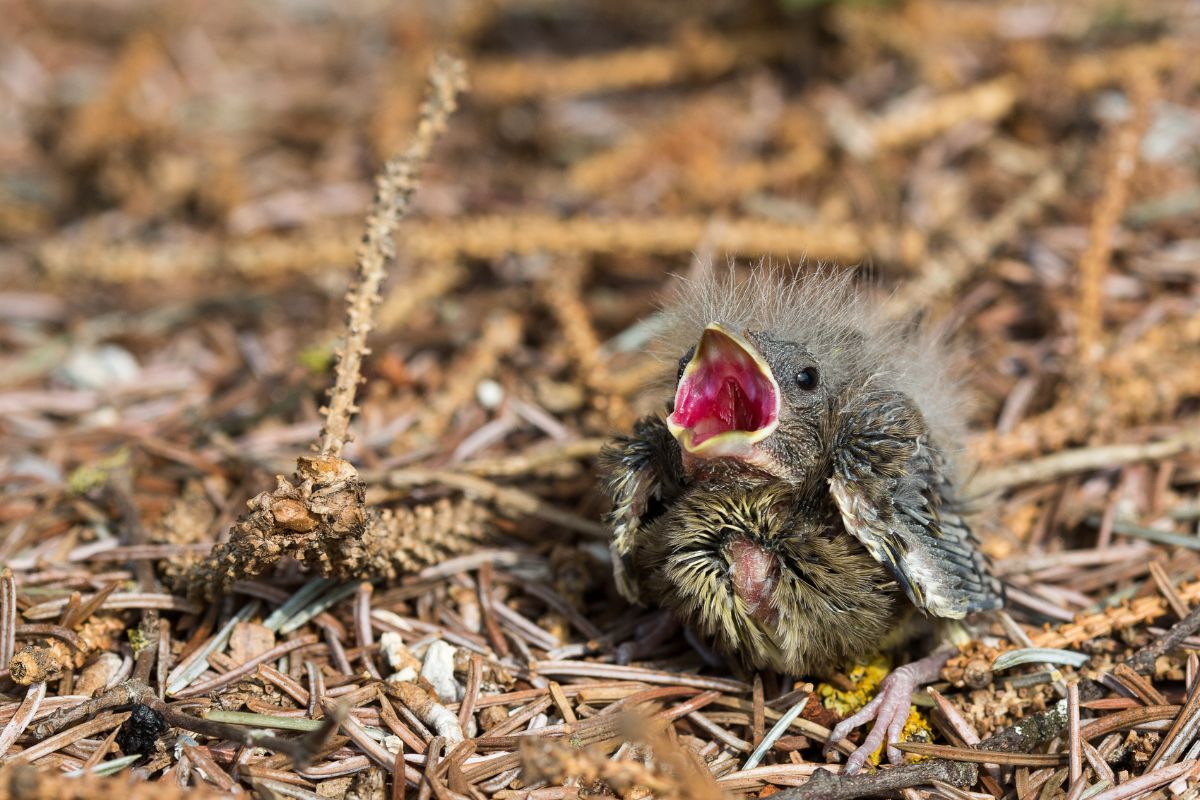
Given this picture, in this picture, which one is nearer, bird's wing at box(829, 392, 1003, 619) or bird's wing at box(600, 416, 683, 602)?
bird's wing at box(829, 392, 1003, 619)

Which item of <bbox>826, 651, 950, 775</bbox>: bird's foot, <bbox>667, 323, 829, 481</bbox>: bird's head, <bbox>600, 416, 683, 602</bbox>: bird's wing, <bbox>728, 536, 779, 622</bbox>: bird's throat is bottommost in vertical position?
<bbox>826, 651, 950, 775</bbox>: bird's foot

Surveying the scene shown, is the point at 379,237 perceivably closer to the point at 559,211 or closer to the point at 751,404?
the point at 751,404

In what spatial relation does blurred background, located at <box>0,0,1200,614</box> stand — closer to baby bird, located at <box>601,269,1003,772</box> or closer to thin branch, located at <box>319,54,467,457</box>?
baby bird, located at <box>601,269,1003,772</box>

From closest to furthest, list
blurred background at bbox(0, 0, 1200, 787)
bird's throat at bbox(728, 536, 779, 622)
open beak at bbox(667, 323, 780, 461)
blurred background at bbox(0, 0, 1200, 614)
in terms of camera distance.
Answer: open beak at bbox(667, 323, 780, 461), bird's throat at bbox(728, 536, 779, 622), blurred background at bbox(0, 0, 1200, 787), blurred background at bbox(0, 0, 1200, 614)

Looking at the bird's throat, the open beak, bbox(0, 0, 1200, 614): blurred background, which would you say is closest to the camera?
Answer: the open beak

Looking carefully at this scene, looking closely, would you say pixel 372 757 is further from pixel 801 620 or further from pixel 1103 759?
pixel 1103 759

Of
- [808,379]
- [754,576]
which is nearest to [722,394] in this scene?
[808,379]

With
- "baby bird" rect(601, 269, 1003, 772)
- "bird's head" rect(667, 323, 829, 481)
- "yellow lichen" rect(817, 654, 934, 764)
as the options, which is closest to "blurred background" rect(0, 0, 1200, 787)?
"yellow lichen" rect(817, 654, 934, 764)
